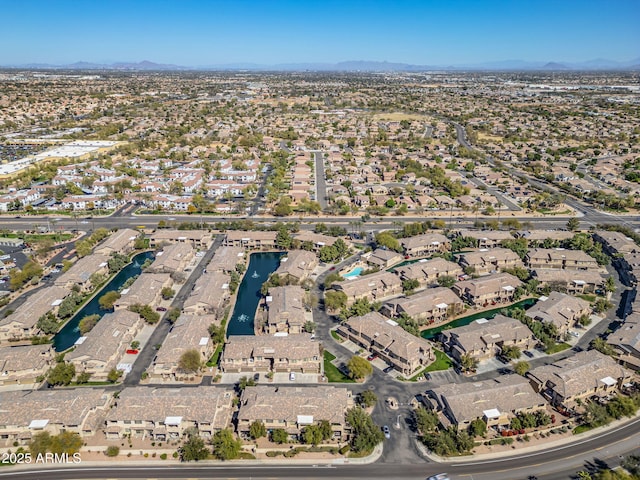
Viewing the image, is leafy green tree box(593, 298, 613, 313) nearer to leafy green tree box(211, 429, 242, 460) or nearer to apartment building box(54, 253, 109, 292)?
leafy green tree box(211, 429, 242, 460)

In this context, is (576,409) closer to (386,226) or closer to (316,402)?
(316,402)

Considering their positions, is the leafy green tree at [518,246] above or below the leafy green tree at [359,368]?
above

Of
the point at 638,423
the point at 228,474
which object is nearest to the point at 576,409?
the point at 638,423

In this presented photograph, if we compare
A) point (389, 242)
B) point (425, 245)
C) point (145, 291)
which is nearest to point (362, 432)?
point (145, 291)

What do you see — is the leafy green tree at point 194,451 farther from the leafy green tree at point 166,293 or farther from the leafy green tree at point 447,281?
the leafy green tree at point 447,281

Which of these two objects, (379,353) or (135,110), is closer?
(379,353)

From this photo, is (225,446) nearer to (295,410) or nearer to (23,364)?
(295,410)

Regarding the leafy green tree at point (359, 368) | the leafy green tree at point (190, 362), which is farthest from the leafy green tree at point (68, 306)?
the leafy green tree at point (359, 368)
